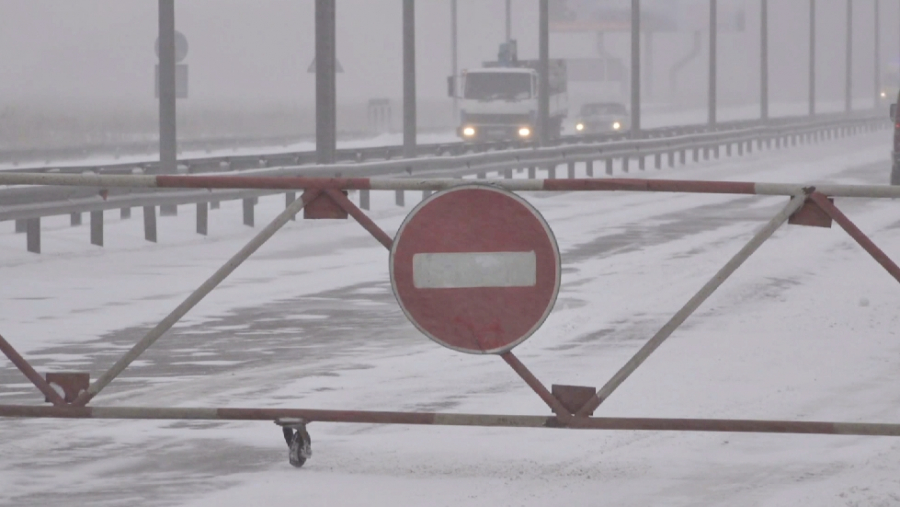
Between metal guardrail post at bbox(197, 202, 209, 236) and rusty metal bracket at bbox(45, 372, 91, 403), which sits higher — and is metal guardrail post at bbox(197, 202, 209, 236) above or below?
below

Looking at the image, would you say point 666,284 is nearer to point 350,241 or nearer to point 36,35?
point 350,241

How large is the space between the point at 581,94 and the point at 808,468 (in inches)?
6484

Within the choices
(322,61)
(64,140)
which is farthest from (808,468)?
(64,140)

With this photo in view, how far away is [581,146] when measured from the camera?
35.5 meters

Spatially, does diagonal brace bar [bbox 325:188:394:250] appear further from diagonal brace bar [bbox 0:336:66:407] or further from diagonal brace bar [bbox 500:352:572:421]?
diagonal brace bar [bbox 0:336:66:407]

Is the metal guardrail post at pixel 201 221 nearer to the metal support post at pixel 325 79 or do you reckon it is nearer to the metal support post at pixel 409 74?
the metal support post at pixel 325 79

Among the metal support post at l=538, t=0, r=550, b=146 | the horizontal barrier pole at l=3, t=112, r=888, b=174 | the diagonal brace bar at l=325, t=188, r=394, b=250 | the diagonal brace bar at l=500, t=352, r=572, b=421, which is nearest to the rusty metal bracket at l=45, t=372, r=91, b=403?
the diagonal brace bar at l=325, t=188, r=394, b=250

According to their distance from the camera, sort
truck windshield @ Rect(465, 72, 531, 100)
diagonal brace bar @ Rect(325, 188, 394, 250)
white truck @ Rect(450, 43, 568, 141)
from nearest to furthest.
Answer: diagonal brace bar @ Rect(325, 188, 394, 250) < white truck @ Rect(450, 43, 568, 141) < truck windshield @ Rect(465, 72, 531, 100)

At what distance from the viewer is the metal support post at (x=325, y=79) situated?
25.5 m

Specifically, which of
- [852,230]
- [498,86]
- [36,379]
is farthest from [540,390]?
[498,86]

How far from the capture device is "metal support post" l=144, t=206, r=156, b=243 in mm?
20172

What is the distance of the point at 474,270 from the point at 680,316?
838 millimetres

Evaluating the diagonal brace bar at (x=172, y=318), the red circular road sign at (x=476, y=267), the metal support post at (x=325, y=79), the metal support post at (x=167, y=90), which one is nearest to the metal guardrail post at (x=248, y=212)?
the metal support post at (x=167, y=90)

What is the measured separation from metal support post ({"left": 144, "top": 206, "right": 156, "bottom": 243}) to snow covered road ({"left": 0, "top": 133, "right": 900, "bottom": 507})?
41 cm
